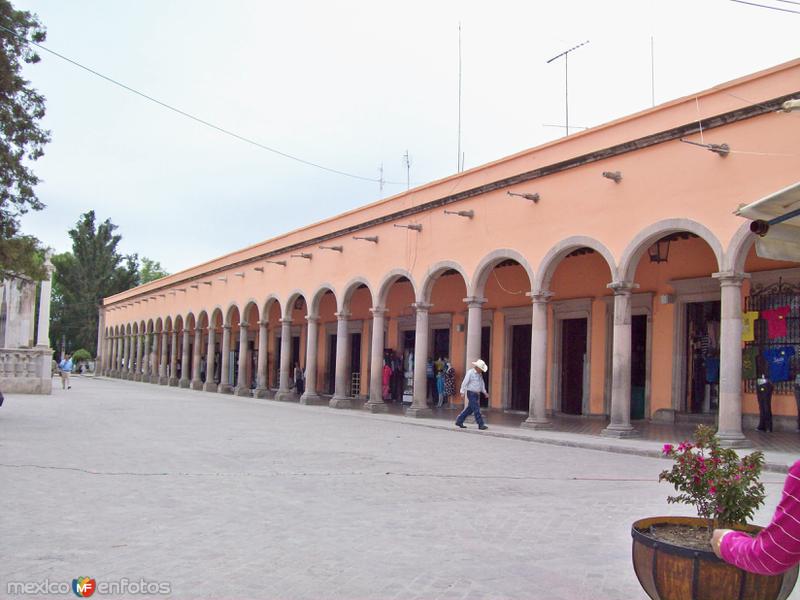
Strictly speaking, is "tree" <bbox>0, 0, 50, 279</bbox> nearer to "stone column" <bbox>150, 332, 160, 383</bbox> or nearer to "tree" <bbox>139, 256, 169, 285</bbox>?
"stone column" <bbox>150, 332, 160, 383</bbox>

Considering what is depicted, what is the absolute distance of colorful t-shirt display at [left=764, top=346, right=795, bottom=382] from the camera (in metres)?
14.2

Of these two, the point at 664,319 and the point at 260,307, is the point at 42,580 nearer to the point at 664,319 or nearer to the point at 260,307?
the point at 664,319

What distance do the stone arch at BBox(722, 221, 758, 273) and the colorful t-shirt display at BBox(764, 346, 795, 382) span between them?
10.4 ft

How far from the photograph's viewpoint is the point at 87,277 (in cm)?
6347

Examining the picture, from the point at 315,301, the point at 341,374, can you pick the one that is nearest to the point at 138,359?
the point at 315,301

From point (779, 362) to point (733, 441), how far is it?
3.51m

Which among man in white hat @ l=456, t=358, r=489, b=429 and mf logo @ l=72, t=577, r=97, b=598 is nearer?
mf logo @ l=72, t=577, r=97, b=598

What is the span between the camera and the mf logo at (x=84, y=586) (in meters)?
4.11

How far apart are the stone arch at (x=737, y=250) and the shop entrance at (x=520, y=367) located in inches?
347

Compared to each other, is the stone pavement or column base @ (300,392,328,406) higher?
the stone pavement

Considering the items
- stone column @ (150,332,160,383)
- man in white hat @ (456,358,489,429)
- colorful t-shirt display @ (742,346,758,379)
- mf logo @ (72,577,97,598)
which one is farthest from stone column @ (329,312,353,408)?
stone column @ (150,332,160,383)

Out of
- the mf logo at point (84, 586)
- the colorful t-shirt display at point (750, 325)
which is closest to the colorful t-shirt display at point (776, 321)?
the colorful t-shirt display at point (750, 325)

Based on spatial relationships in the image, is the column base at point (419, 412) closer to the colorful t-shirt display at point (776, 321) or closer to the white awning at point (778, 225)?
the colorful t-shirt display at point (776, 321)

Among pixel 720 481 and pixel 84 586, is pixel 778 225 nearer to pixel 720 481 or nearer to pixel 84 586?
pixel 720 481
